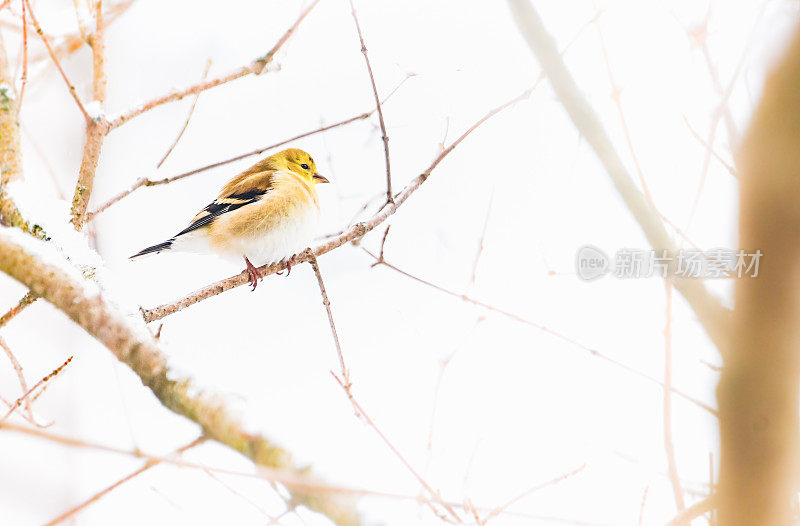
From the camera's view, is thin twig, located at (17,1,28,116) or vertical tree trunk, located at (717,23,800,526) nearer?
vertical tree trunk, located at (717,23,800,526)

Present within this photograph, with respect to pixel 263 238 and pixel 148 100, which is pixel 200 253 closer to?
pixel 263 238

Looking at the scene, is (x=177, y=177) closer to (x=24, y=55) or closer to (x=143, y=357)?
(x=24, y=55)

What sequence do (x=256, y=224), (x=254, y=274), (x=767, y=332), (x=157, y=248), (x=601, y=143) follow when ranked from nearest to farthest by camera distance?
1. (x=767, y=332)
2. (x=601, y=143)
3. (x=254, y=274)
4. (x=157, y=248)
5. (x=256, y=224)

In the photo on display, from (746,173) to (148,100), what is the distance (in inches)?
108

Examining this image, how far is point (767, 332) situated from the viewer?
79cm

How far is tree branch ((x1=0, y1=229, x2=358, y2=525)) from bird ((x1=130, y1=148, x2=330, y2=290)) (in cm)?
202

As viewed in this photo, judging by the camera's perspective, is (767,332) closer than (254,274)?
Yes

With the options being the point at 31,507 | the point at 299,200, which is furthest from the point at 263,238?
the point at 31,507

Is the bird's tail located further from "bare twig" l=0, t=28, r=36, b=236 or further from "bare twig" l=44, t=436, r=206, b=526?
"bare twig" l=44, t=436, r=206, b=526

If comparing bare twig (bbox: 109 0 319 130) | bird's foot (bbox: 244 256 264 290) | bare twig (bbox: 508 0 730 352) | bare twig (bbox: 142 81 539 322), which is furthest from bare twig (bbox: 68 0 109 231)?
bare twig (bbox: 508 0 730 352)

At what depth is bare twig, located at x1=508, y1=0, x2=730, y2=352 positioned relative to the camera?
0.97 m

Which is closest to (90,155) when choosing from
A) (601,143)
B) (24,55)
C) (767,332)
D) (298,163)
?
(24,55)

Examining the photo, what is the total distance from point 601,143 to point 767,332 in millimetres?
391

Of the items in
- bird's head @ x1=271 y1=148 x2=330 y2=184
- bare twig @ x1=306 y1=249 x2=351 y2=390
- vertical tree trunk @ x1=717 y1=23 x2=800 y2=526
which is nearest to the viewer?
vertical tree trunk @ x1=717 y1=23 x2=800 y2=526
